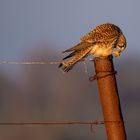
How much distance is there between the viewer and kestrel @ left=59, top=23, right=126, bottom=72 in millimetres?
4641

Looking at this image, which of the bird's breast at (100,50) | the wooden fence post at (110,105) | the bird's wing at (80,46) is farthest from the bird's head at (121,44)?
the wooden fence post at (110,105)

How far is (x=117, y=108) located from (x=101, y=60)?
13.0 inches

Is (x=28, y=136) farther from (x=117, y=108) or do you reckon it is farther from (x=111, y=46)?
(x=117, y=108)

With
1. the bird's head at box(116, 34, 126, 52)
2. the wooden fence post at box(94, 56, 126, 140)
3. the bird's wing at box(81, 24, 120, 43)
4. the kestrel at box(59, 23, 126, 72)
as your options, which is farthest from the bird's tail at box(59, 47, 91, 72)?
the wooden fence post at box(94, 56, 126, 140)

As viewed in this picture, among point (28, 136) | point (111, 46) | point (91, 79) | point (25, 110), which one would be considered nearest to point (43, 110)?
point (25, 110)

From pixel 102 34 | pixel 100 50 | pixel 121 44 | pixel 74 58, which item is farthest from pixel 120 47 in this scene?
pixel 74 58

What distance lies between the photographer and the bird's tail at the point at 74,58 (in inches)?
174

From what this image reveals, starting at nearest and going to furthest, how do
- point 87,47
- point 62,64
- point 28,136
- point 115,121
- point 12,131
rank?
1. point 115,121
2. point 62,64
3. point 87,47
4. point 12,131
5. point 28,136

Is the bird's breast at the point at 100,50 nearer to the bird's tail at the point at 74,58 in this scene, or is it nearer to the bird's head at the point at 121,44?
the bird's tail at the point at 74,58

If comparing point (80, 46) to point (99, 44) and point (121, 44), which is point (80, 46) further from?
point (121, 44)

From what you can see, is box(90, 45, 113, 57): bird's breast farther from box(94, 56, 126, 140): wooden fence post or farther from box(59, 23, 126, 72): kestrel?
box(94, 56, 126, 140): wooden fence post

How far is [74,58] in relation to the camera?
4641mm

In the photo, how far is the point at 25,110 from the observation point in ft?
37.8

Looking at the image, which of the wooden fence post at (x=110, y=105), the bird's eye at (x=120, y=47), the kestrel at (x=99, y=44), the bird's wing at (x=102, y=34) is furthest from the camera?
the bird's eye at (x=120, y=47)
